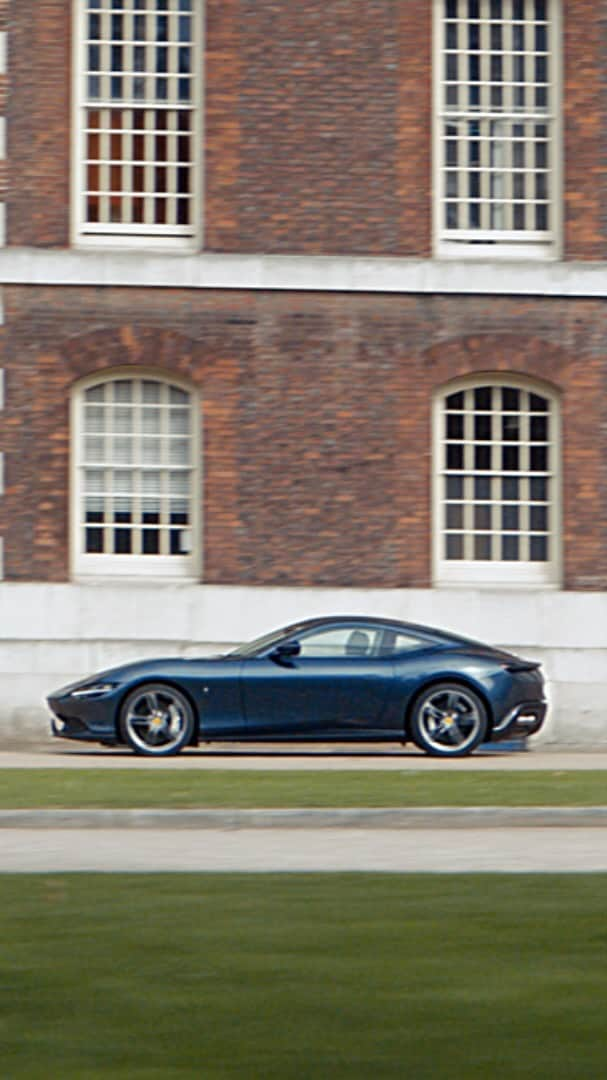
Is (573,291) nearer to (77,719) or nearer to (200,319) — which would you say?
(200,319)

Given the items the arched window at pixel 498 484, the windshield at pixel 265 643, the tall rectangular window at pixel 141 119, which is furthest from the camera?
the arched window at pixel 498 484

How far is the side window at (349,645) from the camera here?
18766 millimetres

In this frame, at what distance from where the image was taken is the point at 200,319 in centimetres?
2195

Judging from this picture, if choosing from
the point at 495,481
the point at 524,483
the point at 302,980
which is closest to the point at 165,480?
the point at 495,481

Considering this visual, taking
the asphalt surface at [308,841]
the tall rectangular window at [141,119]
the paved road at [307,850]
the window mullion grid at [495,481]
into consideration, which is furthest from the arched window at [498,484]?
the paved road at [307,850]

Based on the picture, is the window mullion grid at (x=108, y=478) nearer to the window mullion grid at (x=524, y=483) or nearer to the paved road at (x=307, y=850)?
the window mullion grid at (x=524, y=483)

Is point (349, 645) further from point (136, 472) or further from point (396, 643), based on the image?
point (136, 472)

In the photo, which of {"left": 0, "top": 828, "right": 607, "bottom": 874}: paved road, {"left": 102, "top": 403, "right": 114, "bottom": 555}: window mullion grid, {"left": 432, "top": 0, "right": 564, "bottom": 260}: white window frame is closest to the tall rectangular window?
{"left": 102, "top": 403, "right": 114, "bottom": 555}: window mullion grid

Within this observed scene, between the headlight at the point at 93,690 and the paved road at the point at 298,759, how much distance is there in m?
0.59

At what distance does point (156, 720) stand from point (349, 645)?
1.95 meters

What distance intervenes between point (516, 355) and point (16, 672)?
21.3 ft

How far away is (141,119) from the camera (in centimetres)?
2234

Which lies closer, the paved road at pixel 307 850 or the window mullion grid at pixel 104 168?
the paved road at pixel 307 850

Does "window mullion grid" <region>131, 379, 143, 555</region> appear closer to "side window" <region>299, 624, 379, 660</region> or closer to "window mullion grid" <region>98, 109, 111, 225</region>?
"window mullion grid" <region>98, 109, 111, 225</region>
